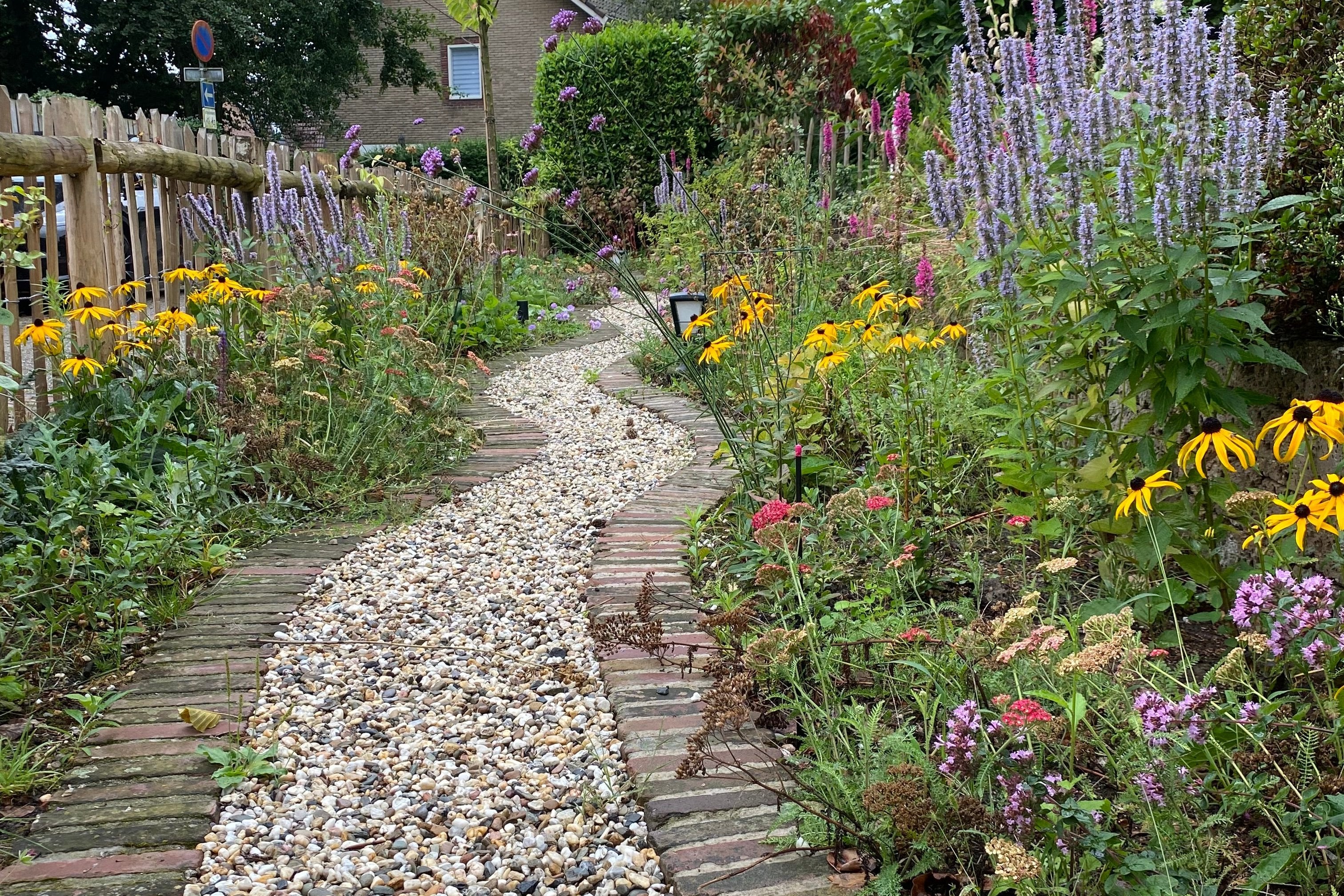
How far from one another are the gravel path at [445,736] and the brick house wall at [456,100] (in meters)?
22.5

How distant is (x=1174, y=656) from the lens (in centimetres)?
234

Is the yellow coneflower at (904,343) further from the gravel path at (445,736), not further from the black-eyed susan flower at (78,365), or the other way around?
the black-eyed susan flower at (78,365)

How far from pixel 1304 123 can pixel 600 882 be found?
2.40 meters

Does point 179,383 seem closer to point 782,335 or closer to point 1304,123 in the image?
point 782,335

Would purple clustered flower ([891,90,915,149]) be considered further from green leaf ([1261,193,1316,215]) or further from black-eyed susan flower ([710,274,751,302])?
green leaf ([1261,193,1316,215])

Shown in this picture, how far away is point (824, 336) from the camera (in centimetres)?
334

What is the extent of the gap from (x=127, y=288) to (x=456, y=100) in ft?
77.1

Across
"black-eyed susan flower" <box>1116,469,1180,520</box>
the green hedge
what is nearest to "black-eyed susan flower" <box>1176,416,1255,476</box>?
"black-eyed susan flower" <box>1116,469,1180,520</box>

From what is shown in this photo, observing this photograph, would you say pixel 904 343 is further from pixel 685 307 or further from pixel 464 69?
pixel 464 69

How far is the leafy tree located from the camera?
19.3 metres

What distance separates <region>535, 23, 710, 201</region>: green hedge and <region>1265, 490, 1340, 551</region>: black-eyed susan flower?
12.3 m

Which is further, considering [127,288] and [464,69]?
[464,69]

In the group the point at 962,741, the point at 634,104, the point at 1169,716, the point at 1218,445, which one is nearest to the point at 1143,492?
the point at 1218,445

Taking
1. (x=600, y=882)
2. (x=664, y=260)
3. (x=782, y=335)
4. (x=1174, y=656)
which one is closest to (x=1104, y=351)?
(x=1174, y=656)
